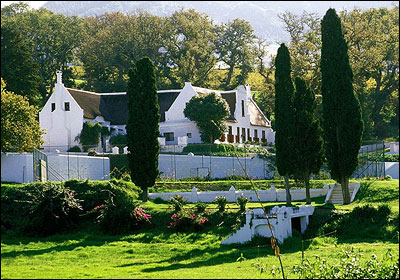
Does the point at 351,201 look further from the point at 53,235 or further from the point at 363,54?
the point at 363,54

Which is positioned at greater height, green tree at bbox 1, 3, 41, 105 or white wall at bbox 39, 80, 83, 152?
green tree at bbox 1, 3, 41, 105

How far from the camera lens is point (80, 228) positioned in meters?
33.8

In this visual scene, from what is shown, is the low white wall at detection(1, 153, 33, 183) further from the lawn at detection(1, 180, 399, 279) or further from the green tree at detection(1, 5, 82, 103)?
the green tree at detection(1, 5, 82, 103)

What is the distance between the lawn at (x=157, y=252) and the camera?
913 inches

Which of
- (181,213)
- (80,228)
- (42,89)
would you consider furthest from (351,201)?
(42,89)

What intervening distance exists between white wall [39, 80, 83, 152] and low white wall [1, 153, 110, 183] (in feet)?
48.3

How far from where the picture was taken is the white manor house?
60.4 m

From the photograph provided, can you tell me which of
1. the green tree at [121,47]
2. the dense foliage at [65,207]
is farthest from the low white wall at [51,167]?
the green tree at [121,47]

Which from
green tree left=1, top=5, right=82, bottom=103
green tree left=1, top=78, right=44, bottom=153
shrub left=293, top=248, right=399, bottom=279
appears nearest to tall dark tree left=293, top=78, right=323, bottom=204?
green tree left=1, top=78, right=44, bottom=153

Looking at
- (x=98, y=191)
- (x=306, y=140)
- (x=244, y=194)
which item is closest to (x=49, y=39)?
(x=244, y=194)

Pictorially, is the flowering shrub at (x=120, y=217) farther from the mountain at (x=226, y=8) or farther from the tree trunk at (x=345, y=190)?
the mountain at (x=226, y=8)

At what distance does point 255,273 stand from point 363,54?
42.8 m

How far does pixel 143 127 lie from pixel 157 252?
1093 centimetres

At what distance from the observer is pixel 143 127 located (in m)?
38.7
